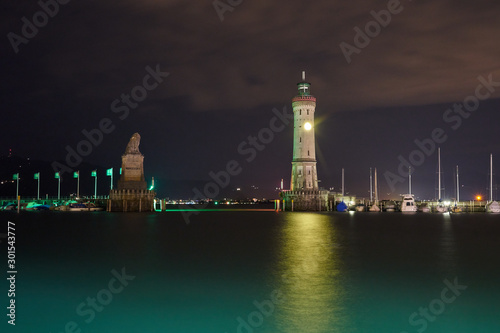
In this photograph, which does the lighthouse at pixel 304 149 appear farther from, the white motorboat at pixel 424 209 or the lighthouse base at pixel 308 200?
the white motorboat at pixel 424 209

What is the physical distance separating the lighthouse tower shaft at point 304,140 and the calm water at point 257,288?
59.9m

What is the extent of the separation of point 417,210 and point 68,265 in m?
104

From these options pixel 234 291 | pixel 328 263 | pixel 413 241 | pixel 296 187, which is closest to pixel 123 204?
pixel 296 187

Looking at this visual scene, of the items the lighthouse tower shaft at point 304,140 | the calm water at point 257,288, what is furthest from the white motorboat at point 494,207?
the calm water at point 257,288

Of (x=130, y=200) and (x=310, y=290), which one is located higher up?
(x=130, y=200)

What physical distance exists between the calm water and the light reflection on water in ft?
0.14

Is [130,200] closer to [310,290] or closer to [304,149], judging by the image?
[304,149]

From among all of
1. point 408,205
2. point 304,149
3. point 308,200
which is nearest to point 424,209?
point 408,205

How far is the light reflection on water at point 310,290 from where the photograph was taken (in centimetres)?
1539

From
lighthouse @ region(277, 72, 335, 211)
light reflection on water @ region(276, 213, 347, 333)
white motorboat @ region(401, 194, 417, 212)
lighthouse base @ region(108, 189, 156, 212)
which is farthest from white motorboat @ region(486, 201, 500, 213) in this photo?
light reflection on water @ region(276, 213, 347, 333)

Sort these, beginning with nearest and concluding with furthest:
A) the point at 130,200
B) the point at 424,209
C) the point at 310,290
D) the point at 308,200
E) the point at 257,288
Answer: the point at 310,290 < the point at 257,288 < the point at 130,200 < the point at 308,200 < the point at 424,209

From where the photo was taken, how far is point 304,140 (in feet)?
317

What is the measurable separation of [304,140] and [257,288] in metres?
77.1

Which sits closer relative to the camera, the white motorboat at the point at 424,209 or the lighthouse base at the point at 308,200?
the lighthouse base at the point at 308,200
